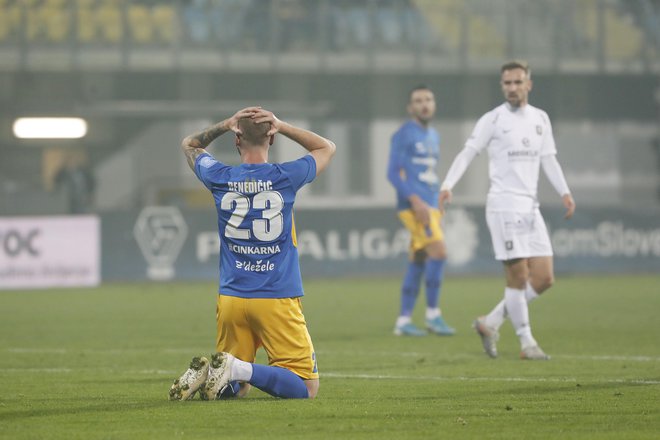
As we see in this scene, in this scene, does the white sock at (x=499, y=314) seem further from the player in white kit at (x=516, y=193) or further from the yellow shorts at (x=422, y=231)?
the yellow shorts at (x=422, y=231)

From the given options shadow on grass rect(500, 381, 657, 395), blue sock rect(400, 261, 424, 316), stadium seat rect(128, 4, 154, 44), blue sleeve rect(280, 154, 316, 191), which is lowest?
shadow on grass rect(500, 381, 657, 395)

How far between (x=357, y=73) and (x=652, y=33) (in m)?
7.20

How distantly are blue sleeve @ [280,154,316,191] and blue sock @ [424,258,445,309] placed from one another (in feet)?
19.3

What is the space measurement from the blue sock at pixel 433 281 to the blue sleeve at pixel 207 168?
5.94 m

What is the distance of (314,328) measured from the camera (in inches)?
538

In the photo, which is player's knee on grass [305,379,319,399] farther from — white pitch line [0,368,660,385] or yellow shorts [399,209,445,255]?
yellow shorts [399,209,445,255]

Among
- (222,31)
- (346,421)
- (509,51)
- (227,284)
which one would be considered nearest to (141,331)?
(227,284)

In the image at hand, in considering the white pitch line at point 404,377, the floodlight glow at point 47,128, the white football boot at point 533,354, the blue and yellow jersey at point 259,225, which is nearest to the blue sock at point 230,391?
the blue and yellow jersey at point 259,225

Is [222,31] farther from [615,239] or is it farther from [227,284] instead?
[227,284]

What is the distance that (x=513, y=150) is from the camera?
1047 centimetres

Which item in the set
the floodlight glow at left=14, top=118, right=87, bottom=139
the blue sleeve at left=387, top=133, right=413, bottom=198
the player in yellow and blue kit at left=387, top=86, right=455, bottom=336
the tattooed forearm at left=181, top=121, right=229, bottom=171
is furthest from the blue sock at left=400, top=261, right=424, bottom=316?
the floodlight glow at left=14, top=118, right=87, bottom=139

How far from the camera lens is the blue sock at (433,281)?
13.0m

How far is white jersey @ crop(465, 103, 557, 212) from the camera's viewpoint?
34.2ft

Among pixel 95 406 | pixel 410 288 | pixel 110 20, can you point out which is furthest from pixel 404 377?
pixel 110 20
